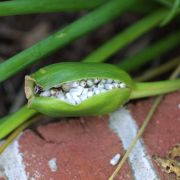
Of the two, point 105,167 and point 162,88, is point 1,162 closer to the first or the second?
point 105,167


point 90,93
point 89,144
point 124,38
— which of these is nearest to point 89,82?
point 90,93

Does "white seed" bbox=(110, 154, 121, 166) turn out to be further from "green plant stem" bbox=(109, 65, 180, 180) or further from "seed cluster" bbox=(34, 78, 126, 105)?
"seed cluster" bbox=(34, 78, 126, 105)

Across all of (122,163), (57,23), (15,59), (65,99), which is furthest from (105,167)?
(57,23)

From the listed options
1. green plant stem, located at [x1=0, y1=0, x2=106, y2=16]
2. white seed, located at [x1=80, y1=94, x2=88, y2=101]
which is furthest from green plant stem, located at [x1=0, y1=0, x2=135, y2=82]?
white seed, located at [x1=80, y1=94, x2=88, y2=101]

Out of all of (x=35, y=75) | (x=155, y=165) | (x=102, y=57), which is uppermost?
(x=35, y=75)

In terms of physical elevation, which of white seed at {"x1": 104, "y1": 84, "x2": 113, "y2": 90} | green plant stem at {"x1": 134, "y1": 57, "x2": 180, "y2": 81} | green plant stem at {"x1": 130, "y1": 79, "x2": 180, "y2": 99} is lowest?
green plant stem at {"x1": 134, "y1": 57, "x2": 180, "y2": 81}

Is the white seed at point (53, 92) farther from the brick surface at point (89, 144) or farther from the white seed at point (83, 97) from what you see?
the brick surface at point (89, 144)
